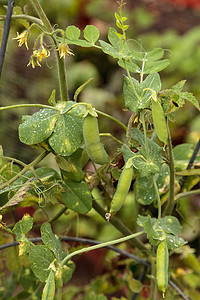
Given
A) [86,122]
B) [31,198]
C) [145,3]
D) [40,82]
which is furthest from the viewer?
[145,3]

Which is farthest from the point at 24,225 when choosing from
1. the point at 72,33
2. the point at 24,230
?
the point at 72,33

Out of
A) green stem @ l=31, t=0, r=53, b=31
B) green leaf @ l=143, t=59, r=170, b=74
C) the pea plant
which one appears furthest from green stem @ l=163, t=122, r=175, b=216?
green stem @ l=31, t=0, r=53, b=31

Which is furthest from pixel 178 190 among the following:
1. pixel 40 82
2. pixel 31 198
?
pixel 40 82

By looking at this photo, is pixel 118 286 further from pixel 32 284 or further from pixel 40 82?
pixel 40 82

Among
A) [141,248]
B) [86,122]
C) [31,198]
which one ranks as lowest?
[141,248]

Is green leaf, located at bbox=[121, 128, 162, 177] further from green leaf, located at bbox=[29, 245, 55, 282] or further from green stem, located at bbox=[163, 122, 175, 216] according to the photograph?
green leaf, located at bbox=[29, 245, 55, 282]
